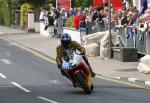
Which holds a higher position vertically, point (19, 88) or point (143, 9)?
point (143, 9)

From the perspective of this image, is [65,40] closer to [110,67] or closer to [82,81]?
[82,81]

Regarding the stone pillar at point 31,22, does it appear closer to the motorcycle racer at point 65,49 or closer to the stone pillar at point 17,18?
the stone pillar at point 17,18

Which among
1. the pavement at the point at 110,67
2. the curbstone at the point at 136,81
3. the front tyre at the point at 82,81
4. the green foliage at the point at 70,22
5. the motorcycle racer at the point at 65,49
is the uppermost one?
the motorcycle racer at the point at 65,49

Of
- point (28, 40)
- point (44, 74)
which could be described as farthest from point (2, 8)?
point (44, 74)

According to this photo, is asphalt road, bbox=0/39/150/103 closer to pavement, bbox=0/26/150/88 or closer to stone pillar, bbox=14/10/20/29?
pavement, bbox=0/26/150/88

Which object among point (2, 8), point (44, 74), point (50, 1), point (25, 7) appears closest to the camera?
point (44, 74)

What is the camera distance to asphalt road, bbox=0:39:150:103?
52.2ft

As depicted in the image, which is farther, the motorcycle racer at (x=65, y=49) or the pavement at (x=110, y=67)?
the pavement at (x=110, y=67)

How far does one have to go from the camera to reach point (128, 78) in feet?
67.5

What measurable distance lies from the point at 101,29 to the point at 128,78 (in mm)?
10888

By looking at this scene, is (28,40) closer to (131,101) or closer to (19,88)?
(19,88)

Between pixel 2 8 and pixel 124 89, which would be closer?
pixel 124 89

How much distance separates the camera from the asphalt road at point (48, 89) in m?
15.9

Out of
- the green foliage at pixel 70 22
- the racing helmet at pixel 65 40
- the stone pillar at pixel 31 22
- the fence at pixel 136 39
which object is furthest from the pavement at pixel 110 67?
the stone pillar at pixel 31 22
